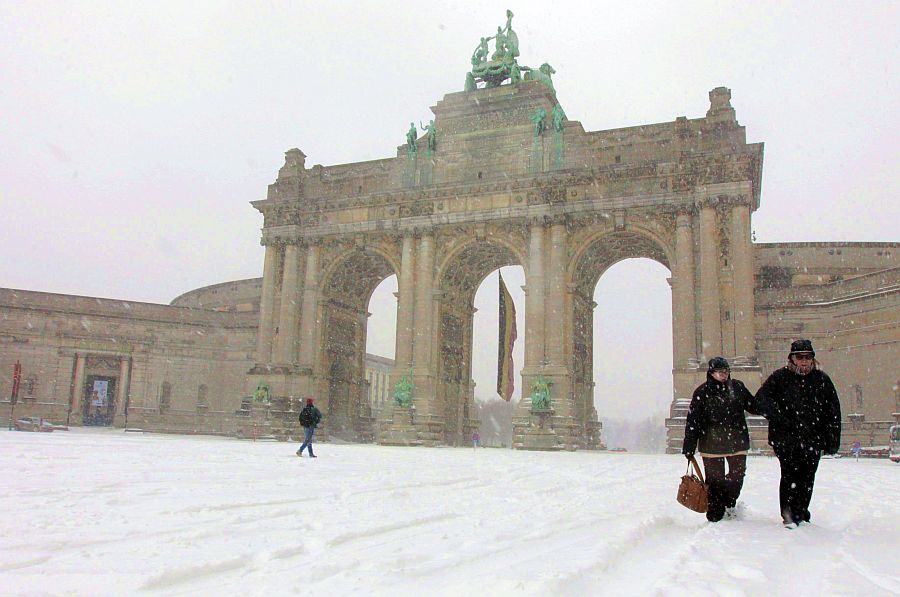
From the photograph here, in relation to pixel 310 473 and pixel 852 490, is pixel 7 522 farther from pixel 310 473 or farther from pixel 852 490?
pixel 852 490

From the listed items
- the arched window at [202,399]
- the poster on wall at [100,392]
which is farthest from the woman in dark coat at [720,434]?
the poster on wall at [100,392]

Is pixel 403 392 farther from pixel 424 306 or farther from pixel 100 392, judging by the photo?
pixel 100 392

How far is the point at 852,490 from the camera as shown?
11594mm

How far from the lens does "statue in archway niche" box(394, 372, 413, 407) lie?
34906 mm

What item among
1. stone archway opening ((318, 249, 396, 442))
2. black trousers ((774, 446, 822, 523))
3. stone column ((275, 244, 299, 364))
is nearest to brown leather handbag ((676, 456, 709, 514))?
black trousers ((774, 446, 822, 523))

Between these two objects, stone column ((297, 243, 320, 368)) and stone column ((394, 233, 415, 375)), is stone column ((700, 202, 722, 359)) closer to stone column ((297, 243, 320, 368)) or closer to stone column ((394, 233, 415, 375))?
stone column ((394, 233, 415, 375))

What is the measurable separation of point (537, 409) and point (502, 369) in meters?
4.77

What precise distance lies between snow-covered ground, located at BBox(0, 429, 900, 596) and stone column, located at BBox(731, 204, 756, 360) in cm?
2273

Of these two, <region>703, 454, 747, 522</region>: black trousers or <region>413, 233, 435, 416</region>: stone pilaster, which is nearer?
<region>703, 454, 747, 522</region>: black trousers

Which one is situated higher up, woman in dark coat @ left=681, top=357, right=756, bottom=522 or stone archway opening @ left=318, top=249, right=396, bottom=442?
stone archway opening @ left=318, top=249, right=396, bottom=442

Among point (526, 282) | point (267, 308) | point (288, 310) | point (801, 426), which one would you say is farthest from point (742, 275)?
point (801, 426)

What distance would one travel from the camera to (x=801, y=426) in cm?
707

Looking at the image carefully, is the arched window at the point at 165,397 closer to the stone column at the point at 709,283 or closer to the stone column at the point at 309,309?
the stone column at the point at 309,309

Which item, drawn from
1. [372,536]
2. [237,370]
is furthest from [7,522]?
[237,370]
